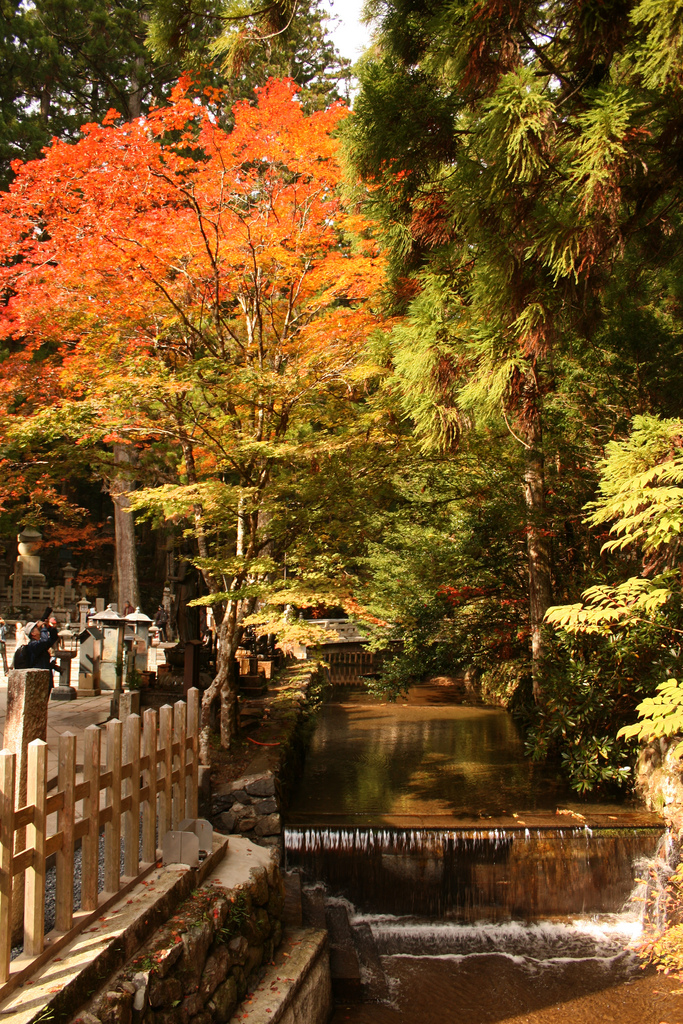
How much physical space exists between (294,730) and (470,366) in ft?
19.0

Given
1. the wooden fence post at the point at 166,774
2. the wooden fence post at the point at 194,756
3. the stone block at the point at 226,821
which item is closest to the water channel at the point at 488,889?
the stone block at the point at 226,821

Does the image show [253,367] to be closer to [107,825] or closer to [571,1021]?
[107,825]

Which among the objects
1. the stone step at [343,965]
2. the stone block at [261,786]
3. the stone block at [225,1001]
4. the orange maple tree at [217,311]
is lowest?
the stone step at [343,965]

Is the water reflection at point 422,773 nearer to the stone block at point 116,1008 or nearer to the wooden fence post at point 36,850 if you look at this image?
the stone block at point 116,1008

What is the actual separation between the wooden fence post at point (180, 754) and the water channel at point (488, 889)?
2467 millimetres

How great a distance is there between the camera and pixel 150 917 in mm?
3781

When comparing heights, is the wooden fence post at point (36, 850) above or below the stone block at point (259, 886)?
above

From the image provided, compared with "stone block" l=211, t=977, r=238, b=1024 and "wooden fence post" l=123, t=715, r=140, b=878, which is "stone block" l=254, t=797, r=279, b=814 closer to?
"stone block" l=211, t=977, r=238, b=1024

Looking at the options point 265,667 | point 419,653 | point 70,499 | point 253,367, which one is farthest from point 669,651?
point 70,499

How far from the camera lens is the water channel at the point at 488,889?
6.02 m

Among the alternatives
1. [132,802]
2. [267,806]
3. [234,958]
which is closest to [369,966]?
[267,806]

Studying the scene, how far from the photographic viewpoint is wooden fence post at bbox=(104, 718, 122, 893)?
3717mm

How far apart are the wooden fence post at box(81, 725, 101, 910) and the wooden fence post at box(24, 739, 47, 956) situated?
424 mm

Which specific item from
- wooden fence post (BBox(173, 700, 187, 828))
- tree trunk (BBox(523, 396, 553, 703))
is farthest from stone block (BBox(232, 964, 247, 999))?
tree trunk (BBox(523, 396, 553, 703))
